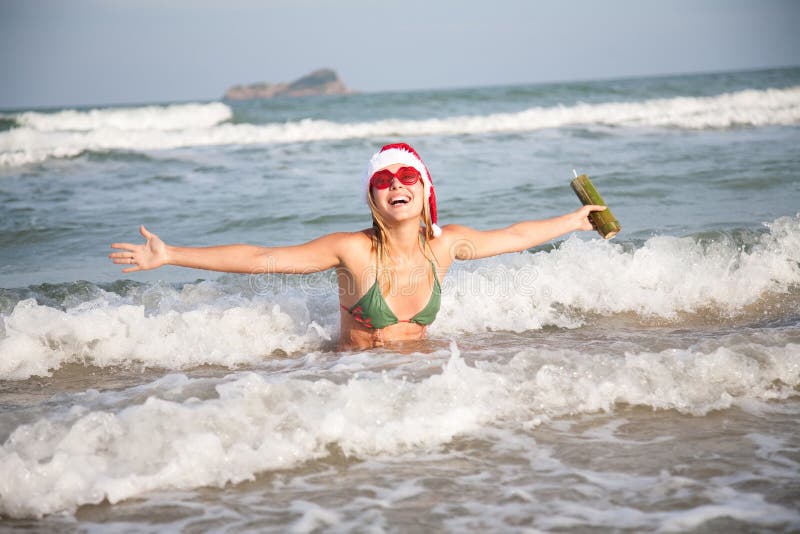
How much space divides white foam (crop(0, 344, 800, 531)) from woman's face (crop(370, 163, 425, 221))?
92cm

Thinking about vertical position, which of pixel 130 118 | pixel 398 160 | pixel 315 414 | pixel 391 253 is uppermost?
pixel 130 118

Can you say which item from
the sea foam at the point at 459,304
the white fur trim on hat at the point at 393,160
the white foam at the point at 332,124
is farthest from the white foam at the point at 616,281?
the white foam at the point at 332,124

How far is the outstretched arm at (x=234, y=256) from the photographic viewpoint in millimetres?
4027

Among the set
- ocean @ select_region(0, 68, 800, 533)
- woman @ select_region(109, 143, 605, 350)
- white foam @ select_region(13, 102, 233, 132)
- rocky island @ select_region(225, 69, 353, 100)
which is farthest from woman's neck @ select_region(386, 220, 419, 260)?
rocky island @ select_region(225, 69, 353, 100)

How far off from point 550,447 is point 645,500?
2.00 ft

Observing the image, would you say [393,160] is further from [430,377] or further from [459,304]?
[459,304]

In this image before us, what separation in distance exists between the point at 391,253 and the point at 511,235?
818 millimetres

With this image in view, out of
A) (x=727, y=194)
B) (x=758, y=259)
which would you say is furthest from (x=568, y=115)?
(x=758, y=259)

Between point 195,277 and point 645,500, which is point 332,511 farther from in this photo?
point 195,277

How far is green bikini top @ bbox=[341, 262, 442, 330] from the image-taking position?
471cm

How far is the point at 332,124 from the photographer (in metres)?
25.5

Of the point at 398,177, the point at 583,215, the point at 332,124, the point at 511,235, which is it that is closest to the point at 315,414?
the point at 398,177

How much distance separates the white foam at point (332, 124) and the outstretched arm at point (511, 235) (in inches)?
652

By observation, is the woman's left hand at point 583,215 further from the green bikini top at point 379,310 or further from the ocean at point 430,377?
the green bikini top at point 379,310
